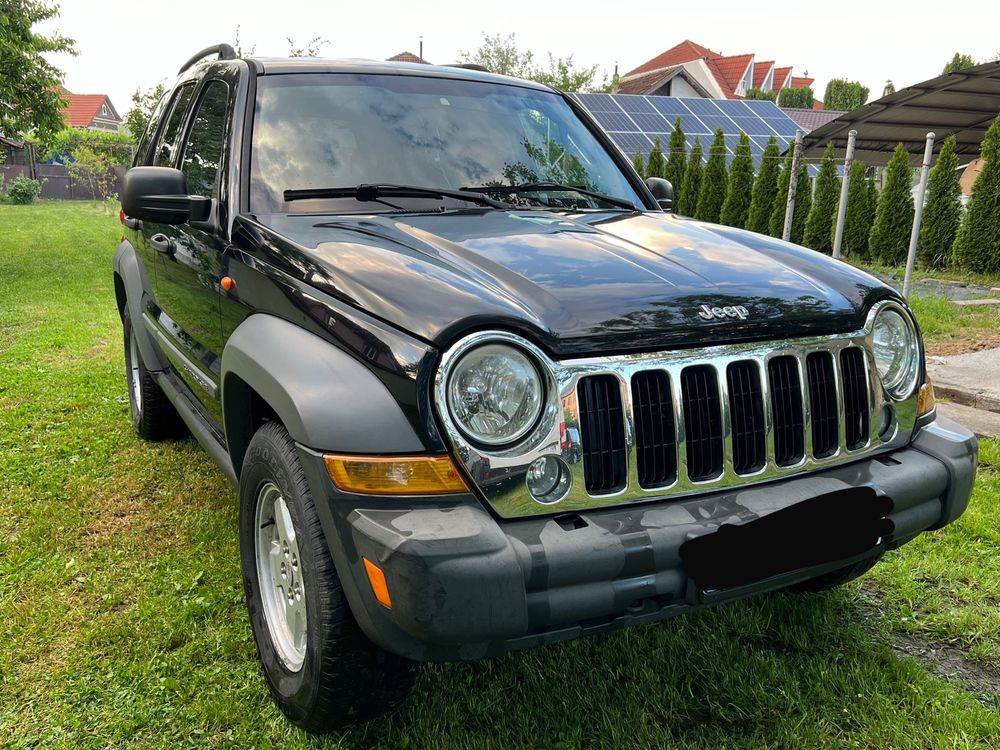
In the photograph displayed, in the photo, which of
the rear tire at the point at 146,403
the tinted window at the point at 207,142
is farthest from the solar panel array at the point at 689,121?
the tinted window at the point at 207,142

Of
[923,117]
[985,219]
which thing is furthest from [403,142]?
[923,117]

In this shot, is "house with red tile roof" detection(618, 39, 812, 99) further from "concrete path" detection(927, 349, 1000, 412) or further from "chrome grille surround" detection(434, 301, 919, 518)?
"chrome grille surround" detection(434, 301, 919, 518)

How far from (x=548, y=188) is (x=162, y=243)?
1802mm

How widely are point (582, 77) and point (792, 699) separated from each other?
50311mm

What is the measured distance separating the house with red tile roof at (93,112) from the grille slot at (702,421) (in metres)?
70.1

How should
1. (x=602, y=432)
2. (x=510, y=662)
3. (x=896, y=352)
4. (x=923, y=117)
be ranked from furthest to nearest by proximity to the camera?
(x=923, y=117) → (x=510, y=662) → (x=896, y=352) → (x=602, y=432)

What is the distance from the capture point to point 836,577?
293cm

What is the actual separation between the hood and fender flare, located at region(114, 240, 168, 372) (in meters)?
1.86

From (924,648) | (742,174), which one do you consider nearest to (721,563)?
(924,648)

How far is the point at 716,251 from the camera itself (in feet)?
8.54

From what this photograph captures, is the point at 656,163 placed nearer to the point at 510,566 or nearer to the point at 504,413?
the point at 504,413

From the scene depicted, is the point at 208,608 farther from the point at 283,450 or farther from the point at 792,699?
the point at 792,699

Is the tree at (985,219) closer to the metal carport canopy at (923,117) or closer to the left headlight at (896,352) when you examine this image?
the metal carport canopy at (923,117)

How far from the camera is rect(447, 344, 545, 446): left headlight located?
6.10 ft
